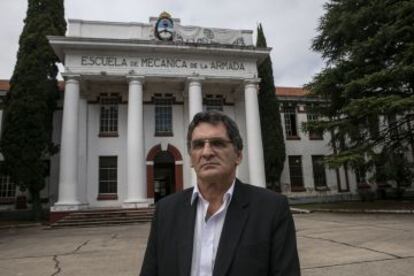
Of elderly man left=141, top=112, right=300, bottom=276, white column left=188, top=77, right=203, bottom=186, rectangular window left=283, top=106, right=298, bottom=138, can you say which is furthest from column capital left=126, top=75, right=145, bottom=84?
elderly man left=141, top=112, right=300, bottom=276

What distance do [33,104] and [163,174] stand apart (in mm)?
9253

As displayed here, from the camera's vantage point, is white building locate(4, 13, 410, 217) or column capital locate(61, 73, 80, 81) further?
column capital locate(61, 73, 80, 81)

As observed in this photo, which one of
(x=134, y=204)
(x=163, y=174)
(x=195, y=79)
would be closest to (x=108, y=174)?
(x=163, y=174)

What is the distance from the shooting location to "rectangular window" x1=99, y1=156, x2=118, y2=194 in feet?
70.1

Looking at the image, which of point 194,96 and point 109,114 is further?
point 109,114

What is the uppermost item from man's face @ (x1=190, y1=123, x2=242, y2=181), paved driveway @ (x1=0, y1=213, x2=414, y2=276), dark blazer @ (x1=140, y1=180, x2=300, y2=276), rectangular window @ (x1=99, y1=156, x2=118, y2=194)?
rectangular window @ (x1=99, y1=156, x2=118, y2=194)

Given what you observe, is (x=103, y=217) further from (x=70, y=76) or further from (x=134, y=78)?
(x=70, y=76)

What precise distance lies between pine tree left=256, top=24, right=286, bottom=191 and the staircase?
30.0ft

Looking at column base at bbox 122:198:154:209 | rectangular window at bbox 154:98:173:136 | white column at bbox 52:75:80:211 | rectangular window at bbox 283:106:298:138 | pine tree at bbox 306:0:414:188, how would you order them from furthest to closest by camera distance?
rectangular window at bbox 283:106:298:138 → rectangular window at bbox 154:98:173:136 → column base at bbox 122:198:154:209 → white column at bbox 52:75:80:211 → pine tree at bbox 306:0:414:188

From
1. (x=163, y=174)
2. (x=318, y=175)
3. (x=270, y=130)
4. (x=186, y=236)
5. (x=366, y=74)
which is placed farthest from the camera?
(x=318, y=175)

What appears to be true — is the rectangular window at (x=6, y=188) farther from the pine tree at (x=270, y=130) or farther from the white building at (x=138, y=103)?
the pine tree at (x=270, y=130)

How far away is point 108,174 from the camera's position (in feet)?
70.7

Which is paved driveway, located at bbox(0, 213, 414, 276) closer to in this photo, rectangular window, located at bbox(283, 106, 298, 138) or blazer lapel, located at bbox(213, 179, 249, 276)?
blazer lapel, located at bbox(213, 179, 249, 276)

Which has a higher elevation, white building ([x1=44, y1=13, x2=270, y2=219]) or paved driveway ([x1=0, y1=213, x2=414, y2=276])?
white building ([x1=44, y1=13, x2=270, y2=219])
